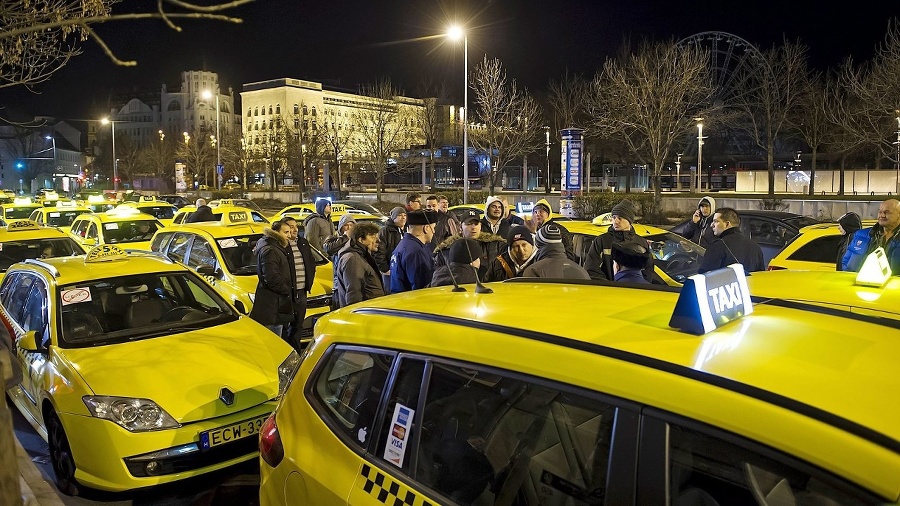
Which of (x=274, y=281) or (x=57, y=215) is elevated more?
(x=57, y=215)

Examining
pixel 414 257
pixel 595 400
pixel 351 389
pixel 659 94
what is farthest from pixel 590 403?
pixel 659 94

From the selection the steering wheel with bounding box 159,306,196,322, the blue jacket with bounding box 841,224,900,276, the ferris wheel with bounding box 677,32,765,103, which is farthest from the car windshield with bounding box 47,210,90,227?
the ferris wheel with bounding box 677,32,765,103

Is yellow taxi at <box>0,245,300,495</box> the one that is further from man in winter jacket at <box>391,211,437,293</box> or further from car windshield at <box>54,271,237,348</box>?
man in winter jacket at <box>391,211,437,293</box>

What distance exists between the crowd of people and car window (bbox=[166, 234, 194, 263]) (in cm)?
273

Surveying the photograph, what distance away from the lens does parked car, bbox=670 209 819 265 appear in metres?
12.0

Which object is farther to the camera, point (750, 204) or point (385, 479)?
point (750, 204)

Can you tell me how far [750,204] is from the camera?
Result: 96.8ft

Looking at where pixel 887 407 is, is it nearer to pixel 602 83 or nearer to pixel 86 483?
pixel 86 483

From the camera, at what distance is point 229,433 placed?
4816 mm

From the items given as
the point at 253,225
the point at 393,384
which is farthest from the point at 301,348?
the point at 393,384

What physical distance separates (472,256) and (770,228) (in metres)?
8.70

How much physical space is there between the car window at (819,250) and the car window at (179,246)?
27.6 feet

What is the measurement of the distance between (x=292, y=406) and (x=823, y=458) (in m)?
2.12

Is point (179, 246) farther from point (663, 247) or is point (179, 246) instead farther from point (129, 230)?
point (663, 247)
